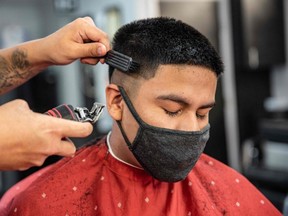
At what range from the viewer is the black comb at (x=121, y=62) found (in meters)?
1.22

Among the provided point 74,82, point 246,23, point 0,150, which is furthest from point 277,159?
point 0,150

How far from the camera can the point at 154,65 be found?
121cm

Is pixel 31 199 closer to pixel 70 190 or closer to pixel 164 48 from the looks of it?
pixel 70 190

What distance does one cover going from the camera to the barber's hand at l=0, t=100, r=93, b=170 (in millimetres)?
833

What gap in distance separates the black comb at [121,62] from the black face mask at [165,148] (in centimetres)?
8

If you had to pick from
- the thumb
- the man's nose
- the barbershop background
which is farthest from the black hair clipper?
the barbershop background

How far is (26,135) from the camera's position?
84 centimetres

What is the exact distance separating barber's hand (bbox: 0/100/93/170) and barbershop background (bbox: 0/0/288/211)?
278cm

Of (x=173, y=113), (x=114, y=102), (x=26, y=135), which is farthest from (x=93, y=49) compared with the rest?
(x=26, y=135)

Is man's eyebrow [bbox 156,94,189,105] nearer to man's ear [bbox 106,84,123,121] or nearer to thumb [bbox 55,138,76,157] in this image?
man's ear [bbox 106,84,123,121]

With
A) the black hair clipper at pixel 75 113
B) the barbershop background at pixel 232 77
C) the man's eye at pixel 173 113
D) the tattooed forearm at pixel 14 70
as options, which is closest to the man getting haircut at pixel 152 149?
the man's eye at pixel 173 113

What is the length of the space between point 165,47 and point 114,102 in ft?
0.82

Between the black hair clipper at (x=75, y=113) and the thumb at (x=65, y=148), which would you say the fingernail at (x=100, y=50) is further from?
the thumb at (x=65, y=148)

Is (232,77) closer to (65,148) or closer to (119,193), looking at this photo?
(119,193)
